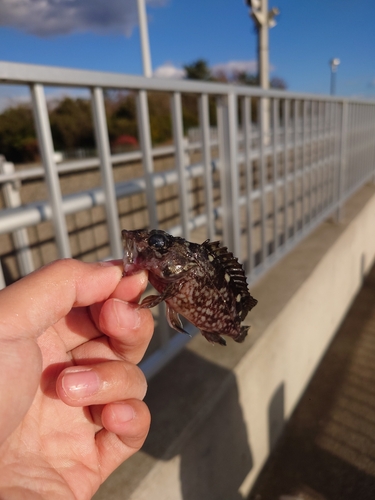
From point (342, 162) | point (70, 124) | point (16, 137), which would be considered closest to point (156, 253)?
point (342, 162)

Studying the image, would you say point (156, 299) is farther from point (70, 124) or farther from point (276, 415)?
point (70, 124)

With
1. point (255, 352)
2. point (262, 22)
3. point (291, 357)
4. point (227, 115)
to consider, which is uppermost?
point (262, 22)

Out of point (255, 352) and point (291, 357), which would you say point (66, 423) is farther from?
point (291, 357)

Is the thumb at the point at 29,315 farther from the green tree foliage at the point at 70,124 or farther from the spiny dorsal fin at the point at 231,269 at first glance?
the green tree foliage at the point at 70,124

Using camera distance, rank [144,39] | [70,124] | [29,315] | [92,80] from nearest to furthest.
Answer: [29,315] < [92,80] < [144,39] < [70,124]

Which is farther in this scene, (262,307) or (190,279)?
(262,307)

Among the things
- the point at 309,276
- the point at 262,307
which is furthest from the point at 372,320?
the point at 262,307
